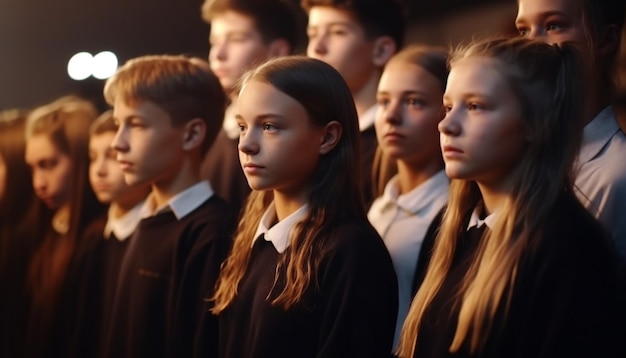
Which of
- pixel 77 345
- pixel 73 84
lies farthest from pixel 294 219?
pixel 73 84

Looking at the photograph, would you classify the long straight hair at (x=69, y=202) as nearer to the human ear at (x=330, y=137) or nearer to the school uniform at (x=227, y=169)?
the school uniform at (x=227, y=169)

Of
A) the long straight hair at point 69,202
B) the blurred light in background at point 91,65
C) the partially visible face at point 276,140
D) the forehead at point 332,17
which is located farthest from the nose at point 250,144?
the blurred light in background at point 91,65

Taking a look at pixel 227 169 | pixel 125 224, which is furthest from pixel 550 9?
pixel 125 224

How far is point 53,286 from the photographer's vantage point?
283 cm

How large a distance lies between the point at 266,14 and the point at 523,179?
1464 millimetres

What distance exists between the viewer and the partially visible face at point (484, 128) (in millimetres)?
1651

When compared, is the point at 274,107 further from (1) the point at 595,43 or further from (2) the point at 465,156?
(1) the point at 595,43

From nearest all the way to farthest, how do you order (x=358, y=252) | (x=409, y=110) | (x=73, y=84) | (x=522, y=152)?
(x=522, y=152) < (x=358, y=252) < (x=409, y=110) < (x=73, y=84)

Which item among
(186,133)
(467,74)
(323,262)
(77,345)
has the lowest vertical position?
(77,345)

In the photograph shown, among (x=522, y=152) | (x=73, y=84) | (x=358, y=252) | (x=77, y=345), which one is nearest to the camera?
(x=522, y=152)

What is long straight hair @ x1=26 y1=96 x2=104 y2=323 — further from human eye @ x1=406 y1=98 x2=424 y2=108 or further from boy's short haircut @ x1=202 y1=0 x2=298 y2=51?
human eye @ x1=406 y1=98 x2=424 y2=108

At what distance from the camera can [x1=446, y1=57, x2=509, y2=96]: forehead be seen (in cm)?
166

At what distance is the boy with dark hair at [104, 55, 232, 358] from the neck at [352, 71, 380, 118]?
391mm

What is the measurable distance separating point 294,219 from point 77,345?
102cm
